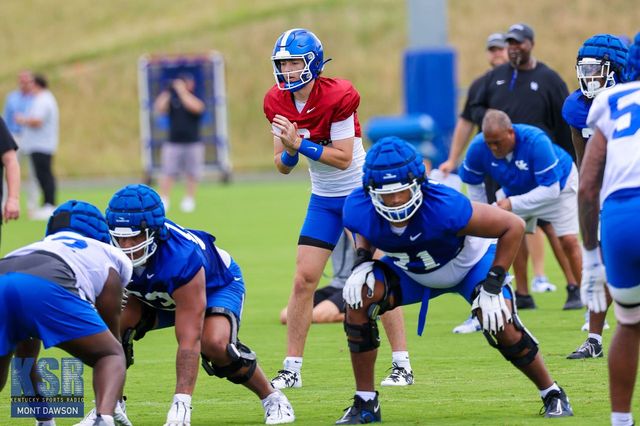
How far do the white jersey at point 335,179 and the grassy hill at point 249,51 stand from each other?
2611 centimetres

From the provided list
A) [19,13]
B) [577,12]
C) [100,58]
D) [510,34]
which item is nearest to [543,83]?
[510,34]

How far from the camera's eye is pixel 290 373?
750 centimetres

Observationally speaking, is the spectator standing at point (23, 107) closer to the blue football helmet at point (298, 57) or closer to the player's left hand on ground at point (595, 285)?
the blue football helmet at point (298, 57)

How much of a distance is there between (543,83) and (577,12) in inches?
1070

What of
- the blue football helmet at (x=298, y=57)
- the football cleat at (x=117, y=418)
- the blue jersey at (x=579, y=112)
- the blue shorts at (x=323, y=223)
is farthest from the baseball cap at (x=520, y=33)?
the football cleat at (x=117, y=418)

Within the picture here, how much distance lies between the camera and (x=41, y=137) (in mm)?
18859

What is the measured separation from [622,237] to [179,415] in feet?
7.50

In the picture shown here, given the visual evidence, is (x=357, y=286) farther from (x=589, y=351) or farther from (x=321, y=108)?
(x=589, y=351)

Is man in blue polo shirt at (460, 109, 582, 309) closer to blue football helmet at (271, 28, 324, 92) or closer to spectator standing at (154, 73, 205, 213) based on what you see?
blue football helmet at (271, 28, 324, 92)

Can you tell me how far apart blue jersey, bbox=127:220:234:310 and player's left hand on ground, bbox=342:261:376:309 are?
0.76 m

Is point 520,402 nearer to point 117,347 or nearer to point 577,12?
point 117,347

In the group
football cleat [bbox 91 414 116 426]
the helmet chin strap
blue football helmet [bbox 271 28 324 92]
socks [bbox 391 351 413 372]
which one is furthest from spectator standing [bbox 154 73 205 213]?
football cleat [bbox 91 414 116 426]

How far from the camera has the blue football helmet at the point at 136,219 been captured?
609 centimetres

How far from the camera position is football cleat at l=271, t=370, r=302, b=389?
7.44m
